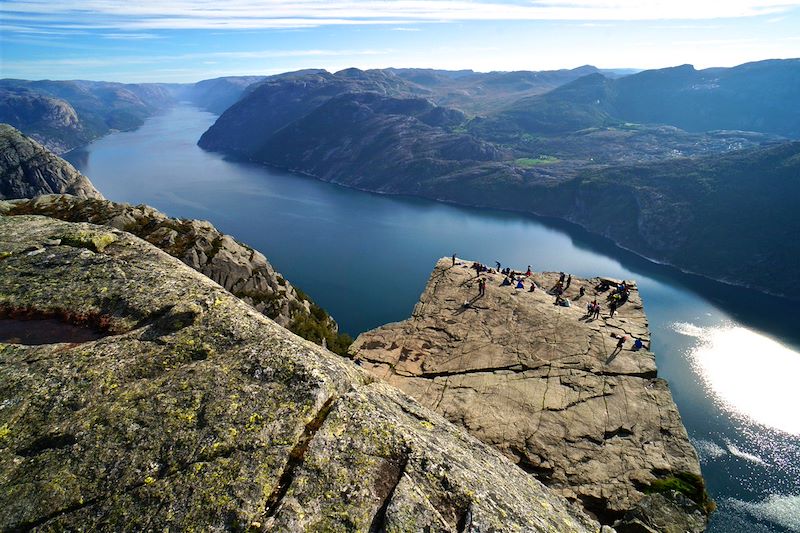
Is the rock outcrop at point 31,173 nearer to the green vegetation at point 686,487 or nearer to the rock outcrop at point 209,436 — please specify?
the rock outcrop at point 209,436

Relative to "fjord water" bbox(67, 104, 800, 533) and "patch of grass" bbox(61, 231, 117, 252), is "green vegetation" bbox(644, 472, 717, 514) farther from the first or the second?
"fjord water" bbox(67, 104, 800, 533)

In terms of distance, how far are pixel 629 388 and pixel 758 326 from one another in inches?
5374

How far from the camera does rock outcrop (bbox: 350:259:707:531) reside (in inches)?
931

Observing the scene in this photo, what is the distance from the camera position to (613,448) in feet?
83.5

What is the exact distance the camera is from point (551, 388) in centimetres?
2994

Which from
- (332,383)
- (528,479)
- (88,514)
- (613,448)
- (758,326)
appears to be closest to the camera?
(88,514)

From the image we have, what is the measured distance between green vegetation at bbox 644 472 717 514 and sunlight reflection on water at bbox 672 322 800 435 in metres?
81.4

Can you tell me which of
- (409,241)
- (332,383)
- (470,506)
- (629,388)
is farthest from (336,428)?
(409,241)

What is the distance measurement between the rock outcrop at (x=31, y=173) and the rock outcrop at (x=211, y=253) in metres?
75.4

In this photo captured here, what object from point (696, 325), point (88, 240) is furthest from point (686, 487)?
point (696, 325)

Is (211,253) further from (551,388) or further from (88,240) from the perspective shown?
(551,388)

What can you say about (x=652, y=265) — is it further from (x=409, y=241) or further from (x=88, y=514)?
(x=88, y=514)

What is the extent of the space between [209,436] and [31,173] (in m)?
127

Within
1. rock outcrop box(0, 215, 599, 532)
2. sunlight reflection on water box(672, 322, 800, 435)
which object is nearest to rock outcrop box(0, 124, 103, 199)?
rock outcrop box(0, 215, 599, 532)
